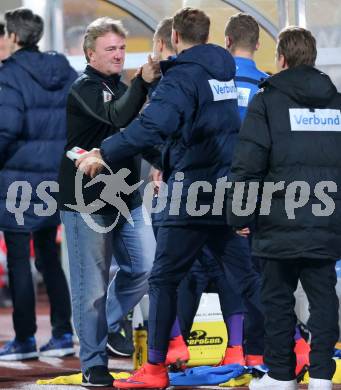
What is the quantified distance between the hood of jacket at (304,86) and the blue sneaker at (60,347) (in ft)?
10.5

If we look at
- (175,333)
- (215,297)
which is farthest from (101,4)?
(175,333)

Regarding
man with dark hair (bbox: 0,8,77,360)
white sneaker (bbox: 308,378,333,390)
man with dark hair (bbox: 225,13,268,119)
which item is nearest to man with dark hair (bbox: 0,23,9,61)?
man with dark hair (bbox: 0,8,77,360)

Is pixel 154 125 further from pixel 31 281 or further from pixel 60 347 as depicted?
pixel 60 347

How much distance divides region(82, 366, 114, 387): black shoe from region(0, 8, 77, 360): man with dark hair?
165 centimetres

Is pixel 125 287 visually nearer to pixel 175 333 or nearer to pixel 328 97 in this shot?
pixel 175 333

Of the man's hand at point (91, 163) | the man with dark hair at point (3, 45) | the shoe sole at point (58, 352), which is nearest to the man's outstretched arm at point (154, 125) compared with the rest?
the man's hand at point (91, 163)

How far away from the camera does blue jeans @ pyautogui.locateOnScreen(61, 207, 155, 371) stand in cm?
737

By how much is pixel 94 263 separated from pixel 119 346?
1766 mm

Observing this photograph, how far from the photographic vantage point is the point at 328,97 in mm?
6613

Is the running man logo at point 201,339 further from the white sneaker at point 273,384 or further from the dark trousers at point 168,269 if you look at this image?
the white sneaker at point 273,384

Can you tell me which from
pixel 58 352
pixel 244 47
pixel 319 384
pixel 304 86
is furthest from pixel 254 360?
pixel 58 352

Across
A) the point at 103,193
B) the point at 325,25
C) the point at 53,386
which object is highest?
the point at 325,25

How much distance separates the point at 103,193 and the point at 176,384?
1.13 metres

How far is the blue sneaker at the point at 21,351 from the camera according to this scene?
8.98 meters
